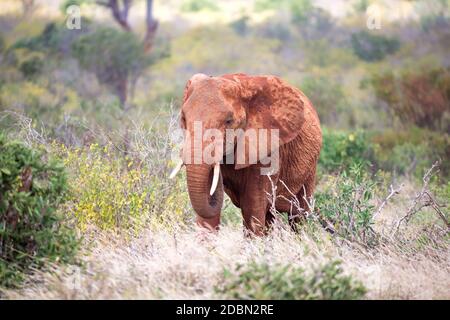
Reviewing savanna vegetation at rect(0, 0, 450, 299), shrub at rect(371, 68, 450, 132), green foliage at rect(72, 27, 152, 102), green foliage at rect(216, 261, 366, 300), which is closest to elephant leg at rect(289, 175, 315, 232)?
savanna vegetation at rect(0, 0, 450, 299)

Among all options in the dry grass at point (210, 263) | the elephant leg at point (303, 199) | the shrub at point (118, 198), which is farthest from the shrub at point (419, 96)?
the dry grass at point (210, 263)

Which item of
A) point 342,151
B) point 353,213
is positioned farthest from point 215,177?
point 342,151

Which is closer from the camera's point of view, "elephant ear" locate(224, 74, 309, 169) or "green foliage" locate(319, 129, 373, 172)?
"elephant ear" locate(224, 74, 309, 169)

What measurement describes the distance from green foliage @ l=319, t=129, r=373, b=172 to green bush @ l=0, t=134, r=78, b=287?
265 inches

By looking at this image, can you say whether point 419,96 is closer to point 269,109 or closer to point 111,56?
point 111,56

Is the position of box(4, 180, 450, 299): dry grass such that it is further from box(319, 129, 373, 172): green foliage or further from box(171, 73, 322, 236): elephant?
box(319, 129, 373, 172): green foliage

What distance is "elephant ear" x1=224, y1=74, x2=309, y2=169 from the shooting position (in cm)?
742

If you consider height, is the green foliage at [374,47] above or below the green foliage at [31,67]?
below

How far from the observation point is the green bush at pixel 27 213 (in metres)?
6.57

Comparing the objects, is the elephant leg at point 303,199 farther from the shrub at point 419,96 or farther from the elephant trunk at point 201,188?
the shrub at point 419,96

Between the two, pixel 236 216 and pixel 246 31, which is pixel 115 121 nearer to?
pixel 236 216

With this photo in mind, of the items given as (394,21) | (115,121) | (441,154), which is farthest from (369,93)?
(394,21)

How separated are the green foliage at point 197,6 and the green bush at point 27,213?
4607cm

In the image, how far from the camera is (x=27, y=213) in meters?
6.72
